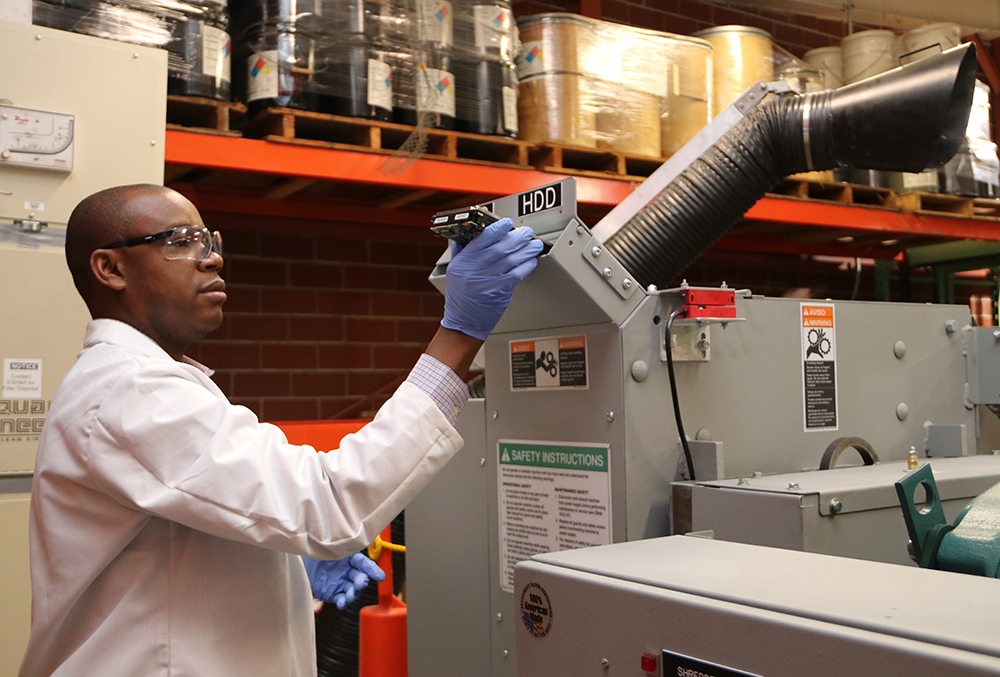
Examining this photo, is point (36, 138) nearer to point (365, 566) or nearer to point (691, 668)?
point (365, 566)

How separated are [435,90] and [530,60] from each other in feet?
1.80

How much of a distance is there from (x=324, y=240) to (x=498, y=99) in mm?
1437

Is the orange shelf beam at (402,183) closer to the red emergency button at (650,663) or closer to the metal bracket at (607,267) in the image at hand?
the metal bracket at (607,267)

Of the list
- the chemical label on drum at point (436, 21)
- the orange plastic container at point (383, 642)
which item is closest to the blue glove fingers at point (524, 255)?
the orange plastic container at point (383, 642)

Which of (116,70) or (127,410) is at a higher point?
(116,70)

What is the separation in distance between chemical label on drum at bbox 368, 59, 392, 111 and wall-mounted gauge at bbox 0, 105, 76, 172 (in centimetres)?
110

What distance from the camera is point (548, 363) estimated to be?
1.95m

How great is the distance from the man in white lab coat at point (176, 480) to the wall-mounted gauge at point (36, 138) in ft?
3.64

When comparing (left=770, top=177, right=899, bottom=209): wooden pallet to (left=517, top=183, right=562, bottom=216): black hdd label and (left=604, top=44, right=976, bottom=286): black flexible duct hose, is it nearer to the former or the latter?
(left=604, top=44, right=976, bottom=286): black flexible duct hose

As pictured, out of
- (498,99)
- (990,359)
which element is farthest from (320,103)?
(990,359)

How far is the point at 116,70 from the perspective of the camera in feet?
8.49

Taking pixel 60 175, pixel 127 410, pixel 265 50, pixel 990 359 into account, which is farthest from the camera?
pixel 265 50

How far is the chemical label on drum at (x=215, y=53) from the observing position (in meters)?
2.97

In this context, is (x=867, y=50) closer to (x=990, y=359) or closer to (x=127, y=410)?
(x=990, y=359)
